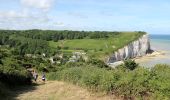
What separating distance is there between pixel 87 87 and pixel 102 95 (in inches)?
76.8

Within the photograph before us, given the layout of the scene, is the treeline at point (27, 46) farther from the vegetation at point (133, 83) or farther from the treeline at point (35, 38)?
the vegetation at point (133, 83)

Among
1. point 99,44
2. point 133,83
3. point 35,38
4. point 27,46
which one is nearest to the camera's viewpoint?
point 133,83

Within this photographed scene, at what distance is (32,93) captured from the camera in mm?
21984

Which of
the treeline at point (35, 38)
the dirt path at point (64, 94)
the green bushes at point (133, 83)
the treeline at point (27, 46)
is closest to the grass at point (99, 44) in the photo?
the treeline at point (35, 38)

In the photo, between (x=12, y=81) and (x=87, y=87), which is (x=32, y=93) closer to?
(x=87, y=87)

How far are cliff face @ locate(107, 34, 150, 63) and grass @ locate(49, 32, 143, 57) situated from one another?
1.78 metres

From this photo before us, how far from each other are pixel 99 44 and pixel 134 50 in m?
19.4

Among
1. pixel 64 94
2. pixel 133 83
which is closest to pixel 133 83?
pixel 133 83

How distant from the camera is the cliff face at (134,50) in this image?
14621cm

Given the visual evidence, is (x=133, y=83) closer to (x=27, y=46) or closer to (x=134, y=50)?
(x=27, y=46)

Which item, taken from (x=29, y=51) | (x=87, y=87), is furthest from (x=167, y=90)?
(x=29, y=51)

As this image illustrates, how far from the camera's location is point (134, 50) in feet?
524

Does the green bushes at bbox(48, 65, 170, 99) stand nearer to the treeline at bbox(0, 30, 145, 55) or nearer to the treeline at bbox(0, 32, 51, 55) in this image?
the treeline at bbox(0, 30, 145, 55)

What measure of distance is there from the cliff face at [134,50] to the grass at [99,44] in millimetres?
1781
